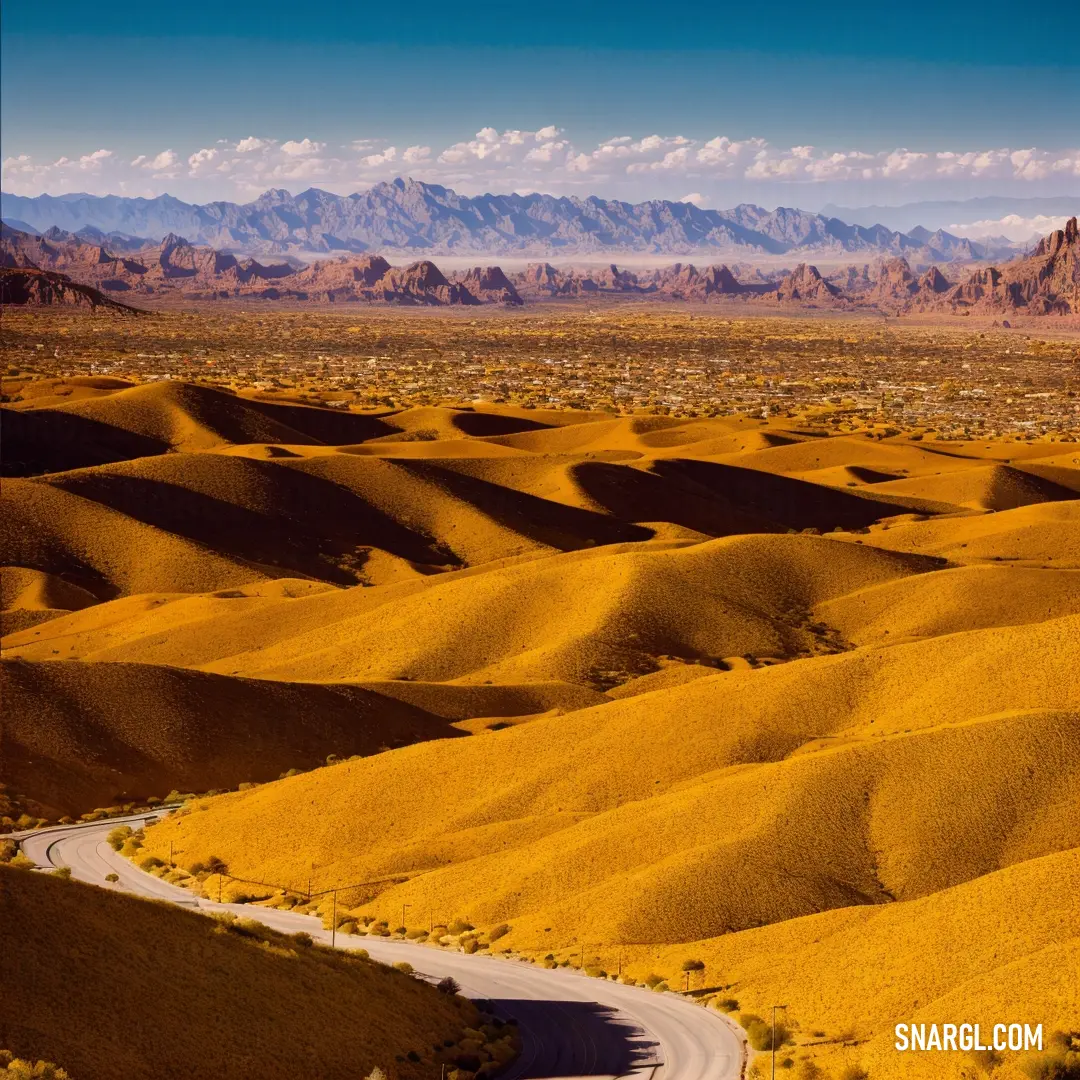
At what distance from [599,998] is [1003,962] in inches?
345

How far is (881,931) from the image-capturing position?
111 feet

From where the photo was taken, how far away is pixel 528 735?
173 ft

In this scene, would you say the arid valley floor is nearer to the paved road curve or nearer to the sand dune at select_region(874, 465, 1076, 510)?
the sand dune at select_region(874, 465, 1076, 510)

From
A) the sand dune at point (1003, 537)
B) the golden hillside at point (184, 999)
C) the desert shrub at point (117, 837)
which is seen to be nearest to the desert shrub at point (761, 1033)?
the golden hillside at point (184, 999)

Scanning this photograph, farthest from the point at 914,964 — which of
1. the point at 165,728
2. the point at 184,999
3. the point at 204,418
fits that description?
the point at 204,418

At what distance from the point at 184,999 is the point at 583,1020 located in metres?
8.66

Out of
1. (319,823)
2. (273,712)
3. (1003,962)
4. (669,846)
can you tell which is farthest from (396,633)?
(1003,962)

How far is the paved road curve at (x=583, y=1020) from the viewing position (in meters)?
29.6

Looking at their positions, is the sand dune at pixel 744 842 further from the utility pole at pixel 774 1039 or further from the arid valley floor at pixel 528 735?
the utility pole at pixel 774 1039

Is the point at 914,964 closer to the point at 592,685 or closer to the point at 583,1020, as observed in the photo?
the point at 583,1020

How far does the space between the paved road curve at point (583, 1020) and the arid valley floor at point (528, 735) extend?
0.71 metres

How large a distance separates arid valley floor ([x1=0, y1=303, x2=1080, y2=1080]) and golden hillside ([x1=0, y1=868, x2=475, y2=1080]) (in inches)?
4.3

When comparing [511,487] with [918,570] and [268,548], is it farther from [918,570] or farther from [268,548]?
[918,570]

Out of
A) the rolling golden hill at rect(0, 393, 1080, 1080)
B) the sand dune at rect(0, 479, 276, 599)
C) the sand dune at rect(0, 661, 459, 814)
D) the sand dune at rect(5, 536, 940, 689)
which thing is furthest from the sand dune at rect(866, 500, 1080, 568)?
the sand dune at rect(0, 661, 459, 814)
